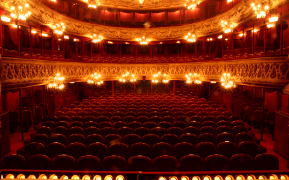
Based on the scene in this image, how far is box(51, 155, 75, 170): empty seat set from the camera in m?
5.82

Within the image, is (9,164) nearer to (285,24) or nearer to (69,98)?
(285,24)

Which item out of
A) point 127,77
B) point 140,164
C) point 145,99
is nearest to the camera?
point 140,164

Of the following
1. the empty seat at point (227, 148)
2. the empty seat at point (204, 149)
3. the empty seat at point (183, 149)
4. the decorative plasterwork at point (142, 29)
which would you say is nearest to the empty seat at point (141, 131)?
the empty seat at point (183, 149)

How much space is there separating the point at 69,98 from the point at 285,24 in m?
19.1

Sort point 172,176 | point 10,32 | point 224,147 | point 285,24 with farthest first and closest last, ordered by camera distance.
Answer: point 10,32
point 285,24
point 224,147
point 172,176

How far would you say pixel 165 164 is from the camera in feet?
19.0

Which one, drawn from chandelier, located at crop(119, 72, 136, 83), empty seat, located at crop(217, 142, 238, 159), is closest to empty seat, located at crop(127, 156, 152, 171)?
empty seat, located at crop(217, 142, 238, 159)

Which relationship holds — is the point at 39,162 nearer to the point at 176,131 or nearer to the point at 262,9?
the point at 176,131

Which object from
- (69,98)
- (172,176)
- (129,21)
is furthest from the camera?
(129,21)

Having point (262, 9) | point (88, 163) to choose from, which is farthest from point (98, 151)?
point (262, 9)

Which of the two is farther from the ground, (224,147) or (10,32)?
(10,32)

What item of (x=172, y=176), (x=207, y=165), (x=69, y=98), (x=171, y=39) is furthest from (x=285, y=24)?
(x=69, y=98)

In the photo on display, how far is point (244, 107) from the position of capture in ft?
49.0

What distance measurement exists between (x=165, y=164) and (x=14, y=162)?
4.39 meters
